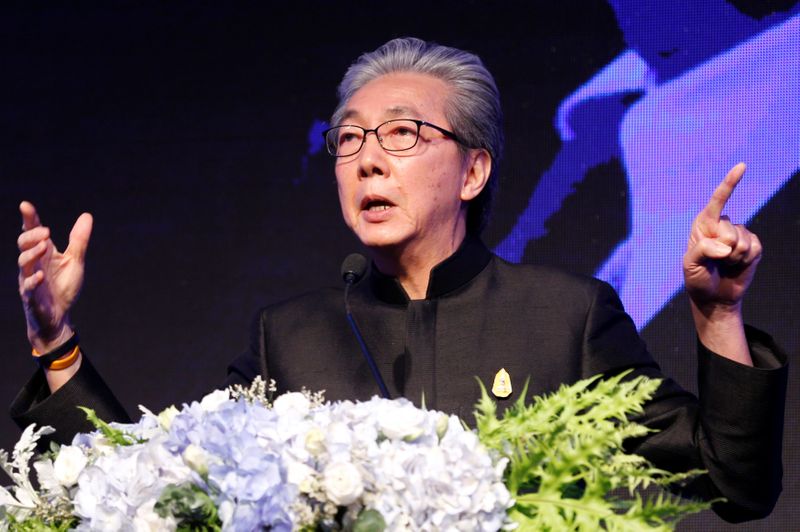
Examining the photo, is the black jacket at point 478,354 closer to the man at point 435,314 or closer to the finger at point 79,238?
the man at point 435,314

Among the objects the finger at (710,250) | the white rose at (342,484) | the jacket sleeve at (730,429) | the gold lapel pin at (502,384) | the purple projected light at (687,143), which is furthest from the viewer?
the purple projected light at (687,143)

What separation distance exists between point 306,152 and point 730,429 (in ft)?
6.16

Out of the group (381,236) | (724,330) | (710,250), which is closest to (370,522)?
(710,250)

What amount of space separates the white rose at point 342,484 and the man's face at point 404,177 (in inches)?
38.0

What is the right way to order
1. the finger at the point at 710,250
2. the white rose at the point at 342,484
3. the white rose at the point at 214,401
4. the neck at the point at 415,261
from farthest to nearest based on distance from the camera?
1. the neck at the point at 415,261
2. the finger at the point at 710,250
3. the white rose at the point at 214,401
4. the white rose at the point at 342,484

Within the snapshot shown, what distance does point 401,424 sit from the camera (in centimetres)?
90

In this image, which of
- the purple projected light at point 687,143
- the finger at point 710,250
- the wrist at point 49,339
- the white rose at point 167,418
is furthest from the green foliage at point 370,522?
the purple projected light at point 687,143

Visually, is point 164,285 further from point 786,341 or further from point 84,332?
point 786,341

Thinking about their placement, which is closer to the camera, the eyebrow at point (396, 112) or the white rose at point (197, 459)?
the white rose at point (197, 459)

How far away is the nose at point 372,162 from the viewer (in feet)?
5.94

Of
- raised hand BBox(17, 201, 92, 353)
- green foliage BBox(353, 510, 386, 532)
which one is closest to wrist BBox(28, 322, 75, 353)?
raised hand BBox(17, 201, 92, 353)

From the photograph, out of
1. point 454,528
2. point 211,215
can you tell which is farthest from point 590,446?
point 211,215

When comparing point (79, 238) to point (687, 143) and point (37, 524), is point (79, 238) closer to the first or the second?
point (37, 524)

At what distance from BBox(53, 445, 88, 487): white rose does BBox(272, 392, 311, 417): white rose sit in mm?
196
